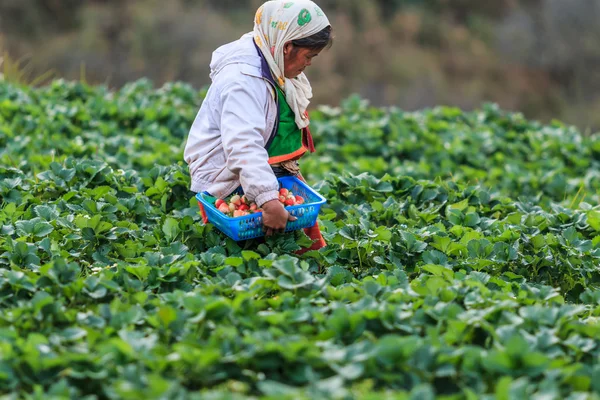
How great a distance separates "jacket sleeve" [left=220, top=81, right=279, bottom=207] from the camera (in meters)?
3.46

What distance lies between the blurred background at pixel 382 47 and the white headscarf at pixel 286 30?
41.3 ft

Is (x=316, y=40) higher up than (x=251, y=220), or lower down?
higher up

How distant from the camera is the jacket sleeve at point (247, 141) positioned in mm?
3465

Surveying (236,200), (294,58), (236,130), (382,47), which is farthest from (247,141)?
(382,47)

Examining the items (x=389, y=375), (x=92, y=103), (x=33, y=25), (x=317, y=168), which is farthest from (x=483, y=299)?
(x=33, y=25)

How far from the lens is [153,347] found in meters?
2.66

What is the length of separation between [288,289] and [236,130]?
739mm

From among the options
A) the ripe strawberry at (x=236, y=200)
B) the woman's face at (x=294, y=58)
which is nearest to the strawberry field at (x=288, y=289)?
the ripe strawberry at (x=236, y=200)

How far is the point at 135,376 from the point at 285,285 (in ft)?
2.89

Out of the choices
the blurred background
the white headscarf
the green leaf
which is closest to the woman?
the white headscarf

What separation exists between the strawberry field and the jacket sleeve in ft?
1.01

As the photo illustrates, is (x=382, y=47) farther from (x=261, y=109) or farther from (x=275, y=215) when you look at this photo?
(x=275, y=215)

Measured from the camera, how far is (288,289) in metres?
3.26

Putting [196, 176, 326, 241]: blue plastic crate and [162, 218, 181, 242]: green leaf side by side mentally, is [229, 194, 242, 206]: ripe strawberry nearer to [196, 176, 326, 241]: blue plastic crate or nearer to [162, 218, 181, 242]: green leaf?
[196, 176, 326, 241]: blue plastic crate
